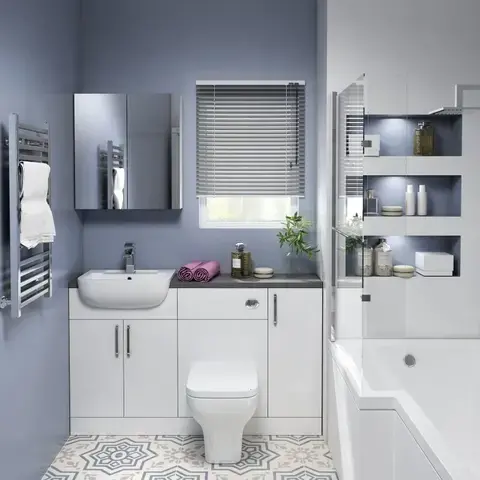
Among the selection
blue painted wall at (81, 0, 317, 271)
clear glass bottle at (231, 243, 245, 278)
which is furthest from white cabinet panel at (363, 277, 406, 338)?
blue painted wall at (81, 0, 317, 271)

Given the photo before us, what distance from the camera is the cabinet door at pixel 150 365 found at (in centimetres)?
394

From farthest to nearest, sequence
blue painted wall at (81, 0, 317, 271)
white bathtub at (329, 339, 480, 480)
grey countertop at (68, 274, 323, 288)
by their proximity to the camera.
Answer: blue painted wall at (81, 0, 317, 271)
grey countertop at (68, 274, 323, 288)
white bathtub at (329, 339, 480, 480)

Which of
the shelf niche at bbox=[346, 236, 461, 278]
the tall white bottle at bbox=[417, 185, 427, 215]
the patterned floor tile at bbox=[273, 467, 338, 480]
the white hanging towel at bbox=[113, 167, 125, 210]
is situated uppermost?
the white hanging towel at bbox=[113, 167, 125, 210]

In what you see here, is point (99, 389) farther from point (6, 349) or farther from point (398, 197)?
point (398, 197)

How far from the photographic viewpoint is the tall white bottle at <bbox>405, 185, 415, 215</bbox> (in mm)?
3676

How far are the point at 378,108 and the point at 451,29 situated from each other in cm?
86

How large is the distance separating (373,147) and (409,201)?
23.7 inches

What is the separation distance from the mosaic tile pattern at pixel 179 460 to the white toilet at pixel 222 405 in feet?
0.29

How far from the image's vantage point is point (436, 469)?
2.37 m

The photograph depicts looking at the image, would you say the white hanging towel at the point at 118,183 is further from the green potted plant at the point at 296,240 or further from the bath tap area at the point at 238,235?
the green potted plant at the point at 296,240

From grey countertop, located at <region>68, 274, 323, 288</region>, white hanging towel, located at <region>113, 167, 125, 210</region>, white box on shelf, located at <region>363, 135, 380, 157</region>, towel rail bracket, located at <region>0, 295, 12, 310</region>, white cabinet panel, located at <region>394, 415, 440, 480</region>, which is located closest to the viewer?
white cabinet panel, located at <region>394, 415, 440, 480</region>

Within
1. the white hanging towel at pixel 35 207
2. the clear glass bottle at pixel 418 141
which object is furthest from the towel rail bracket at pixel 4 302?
the clear glass bottle at pixel 418 141

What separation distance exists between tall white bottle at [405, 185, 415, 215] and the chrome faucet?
1.59 meters

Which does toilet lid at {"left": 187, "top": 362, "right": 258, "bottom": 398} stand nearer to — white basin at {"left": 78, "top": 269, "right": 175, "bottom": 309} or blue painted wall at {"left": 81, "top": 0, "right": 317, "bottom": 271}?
white basin at {"left": 78, "top": 269, "right": 175, "bottom": 309}
